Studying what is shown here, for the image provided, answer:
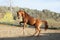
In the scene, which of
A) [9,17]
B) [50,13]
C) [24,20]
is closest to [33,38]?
[24,20]

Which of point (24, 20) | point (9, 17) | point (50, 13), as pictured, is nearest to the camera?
point (24, 20)

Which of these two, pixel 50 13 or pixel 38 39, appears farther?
pixel 50 13

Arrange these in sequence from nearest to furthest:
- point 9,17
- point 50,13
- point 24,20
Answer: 1. point 24,20
2. point 9,17
3. point 50,13

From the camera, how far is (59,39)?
48.5ft

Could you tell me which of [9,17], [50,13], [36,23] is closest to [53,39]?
[36,23]

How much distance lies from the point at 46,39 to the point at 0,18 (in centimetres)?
1982

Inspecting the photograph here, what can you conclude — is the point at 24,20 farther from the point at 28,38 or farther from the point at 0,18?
the point at 0,18

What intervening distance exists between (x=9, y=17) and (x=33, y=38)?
1900 centimetres

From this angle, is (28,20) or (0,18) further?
(0,18)

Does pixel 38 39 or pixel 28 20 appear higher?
pixel 28 20

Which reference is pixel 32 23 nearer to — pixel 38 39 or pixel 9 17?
pixel 38 39

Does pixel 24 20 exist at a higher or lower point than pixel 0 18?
higher

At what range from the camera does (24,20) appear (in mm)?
14266

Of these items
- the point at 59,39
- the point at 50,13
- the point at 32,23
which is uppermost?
the point at 32,23
